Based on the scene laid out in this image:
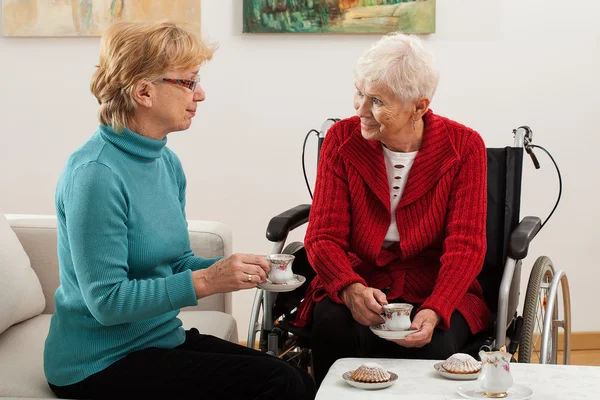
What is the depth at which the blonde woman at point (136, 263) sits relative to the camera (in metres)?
1.65

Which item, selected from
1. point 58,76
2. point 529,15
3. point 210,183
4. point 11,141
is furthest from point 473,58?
point 11,141

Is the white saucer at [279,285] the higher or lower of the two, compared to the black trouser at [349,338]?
higher

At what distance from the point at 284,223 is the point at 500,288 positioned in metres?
0.61

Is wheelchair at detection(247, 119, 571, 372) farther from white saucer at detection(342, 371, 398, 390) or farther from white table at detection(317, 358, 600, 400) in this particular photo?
white saucer at detection(342, 371, 398, 390)

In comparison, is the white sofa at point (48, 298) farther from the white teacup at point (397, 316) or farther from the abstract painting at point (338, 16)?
the abstract painting at point (338, 16)

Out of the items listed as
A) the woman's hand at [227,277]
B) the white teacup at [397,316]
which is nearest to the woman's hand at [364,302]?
the white teacup at [397,316]

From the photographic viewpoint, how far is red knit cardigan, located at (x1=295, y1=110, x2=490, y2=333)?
212cm

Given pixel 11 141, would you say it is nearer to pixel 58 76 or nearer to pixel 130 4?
pixel 58 76

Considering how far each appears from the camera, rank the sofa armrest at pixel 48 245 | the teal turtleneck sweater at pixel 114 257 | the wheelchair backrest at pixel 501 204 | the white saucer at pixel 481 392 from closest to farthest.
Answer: the white saucer at pixel 481 392 < the teal turtleneck sweater at pixel 114 257 < the wheelchair backrest at pixel 501 204 < the sofa armrest at pixel 48 245

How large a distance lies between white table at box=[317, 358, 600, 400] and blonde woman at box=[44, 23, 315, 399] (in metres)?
0.12

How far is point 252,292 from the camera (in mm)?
3471

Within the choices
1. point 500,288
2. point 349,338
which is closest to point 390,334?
point 349,338

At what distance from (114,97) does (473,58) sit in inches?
73.6

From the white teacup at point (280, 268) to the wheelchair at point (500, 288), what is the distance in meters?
0.38
